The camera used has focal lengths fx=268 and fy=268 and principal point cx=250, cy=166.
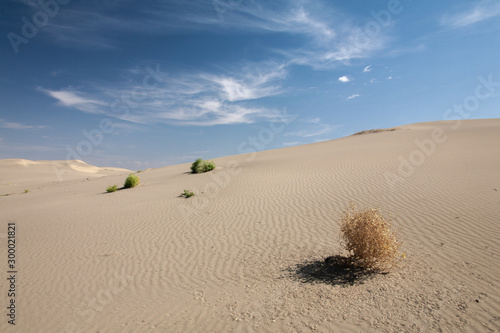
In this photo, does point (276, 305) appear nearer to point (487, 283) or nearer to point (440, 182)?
point (487, 283)

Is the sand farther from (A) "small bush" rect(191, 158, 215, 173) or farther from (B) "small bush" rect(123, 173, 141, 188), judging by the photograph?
(A) "small bush" rect(191, 158, 215, 173)

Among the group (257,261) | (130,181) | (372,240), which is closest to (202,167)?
(130,181)

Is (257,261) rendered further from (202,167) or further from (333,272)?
(202,167)

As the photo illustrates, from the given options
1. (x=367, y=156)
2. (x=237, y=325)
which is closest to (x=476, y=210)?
(x=237, y=325)

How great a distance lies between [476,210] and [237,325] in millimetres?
6841

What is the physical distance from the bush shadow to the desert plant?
182mm

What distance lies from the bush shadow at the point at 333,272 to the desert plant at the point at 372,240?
0.18 m

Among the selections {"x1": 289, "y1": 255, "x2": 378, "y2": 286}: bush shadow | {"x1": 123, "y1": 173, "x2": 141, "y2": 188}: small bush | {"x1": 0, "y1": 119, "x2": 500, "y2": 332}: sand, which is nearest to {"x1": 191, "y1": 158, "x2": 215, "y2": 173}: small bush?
{"x1": 123, "y1": 173, "x2": 141, "y2": 188}: small bush

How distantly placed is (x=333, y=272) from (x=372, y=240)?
857 millimetres

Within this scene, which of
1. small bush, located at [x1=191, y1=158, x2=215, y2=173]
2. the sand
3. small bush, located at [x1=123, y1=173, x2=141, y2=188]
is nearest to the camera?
the sand

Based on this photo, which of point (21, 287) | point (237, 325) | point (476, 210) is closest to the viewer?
point (237, 325)

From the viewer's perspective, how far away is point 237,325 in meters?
3.42

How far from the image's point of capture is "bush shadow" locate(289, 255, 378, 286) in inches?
168

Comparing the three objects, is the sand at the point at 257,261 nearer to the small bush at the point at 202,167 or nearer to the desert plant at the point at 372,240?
the desert plant at the point at 372,240
